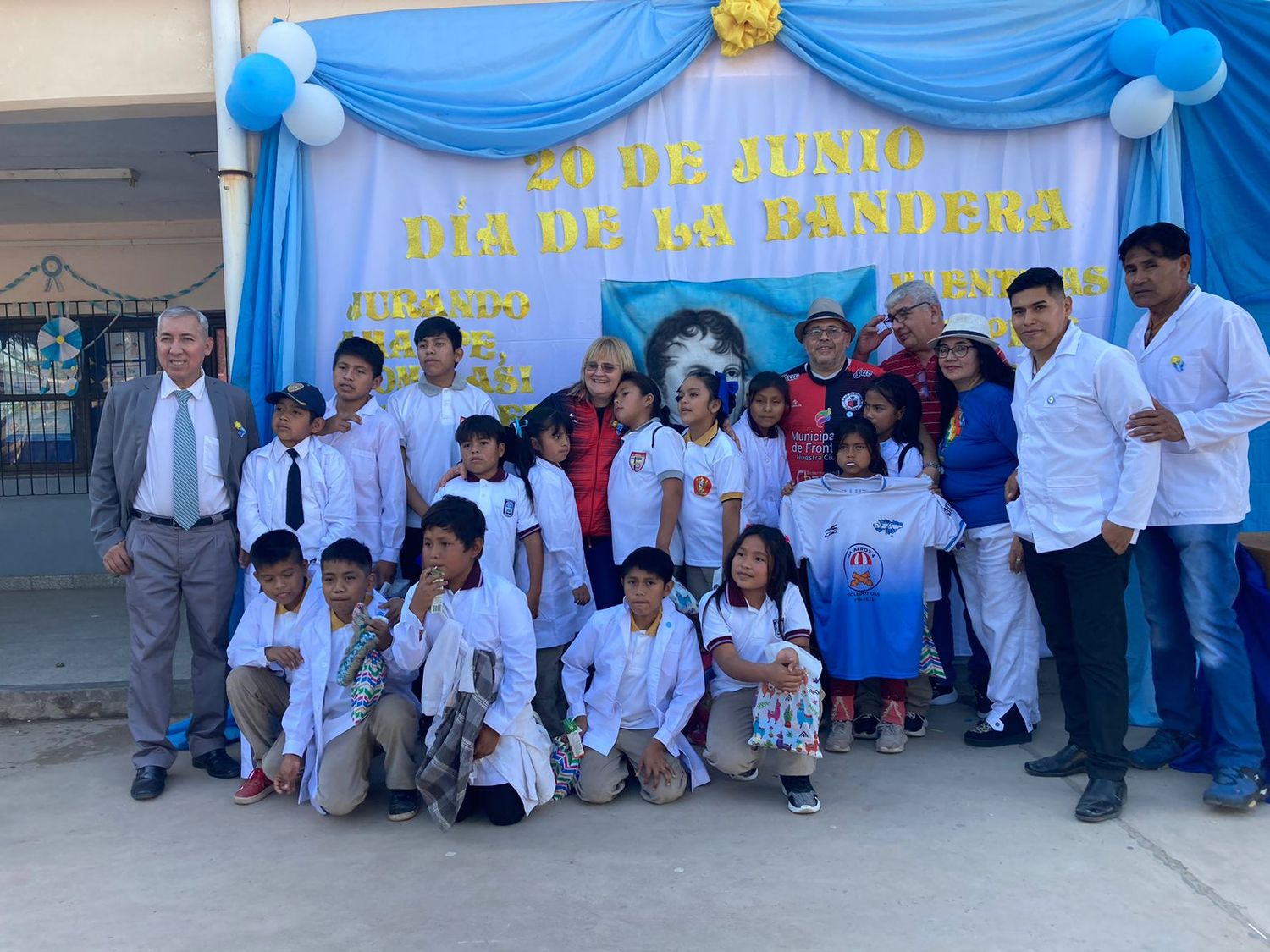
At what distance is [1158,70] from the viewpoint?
4242mm

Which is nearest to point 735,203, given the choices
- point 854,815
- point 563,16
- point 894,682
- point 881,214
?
point 881,214

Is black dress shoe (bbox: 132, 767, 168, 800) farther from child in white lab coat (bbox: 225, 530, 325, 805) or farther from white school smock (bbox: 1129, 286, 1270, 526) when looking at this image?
white school smock (bbox: 1129, 286, 1270, 526)

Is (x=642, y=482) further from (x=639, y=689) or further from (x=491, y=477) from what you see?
(x=639, y=689)

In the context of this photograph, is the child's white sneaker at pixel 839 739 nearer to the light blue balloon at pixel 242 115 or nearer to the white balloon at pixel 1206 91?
the white balloon at pixel 1206 91

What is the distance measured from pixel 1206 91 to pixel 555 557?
3.26m

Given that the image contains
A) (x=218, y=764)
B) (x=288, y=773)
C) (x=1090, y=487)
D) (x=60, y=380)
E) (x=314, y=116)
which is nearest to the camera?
(x=1090, y=487)

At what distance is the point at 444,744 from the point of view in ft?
10.8

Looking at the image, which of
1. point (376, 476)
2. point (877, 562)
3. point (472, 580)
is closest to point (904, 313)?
point (877, 562)

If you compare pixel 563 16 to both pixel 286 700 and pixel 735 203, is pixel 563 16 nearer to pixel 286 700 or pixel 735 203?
pixel 735 203

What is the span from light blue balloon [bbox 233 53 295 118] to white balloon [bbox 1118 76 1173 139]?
3.49 meters

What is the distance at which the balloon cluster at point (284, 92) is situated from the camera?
429 cm

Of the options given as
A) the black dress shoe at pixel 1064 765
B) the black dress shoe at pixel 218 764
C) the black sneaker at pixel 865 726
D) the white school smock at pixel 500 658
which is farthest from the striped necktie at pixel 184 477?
the black dress shoe at pixel 1064 765

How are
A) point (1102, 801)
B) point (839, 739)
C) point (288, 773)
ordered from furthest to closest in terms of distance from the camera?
point (839, 739) → point (288, 773) → point (1102, 801)

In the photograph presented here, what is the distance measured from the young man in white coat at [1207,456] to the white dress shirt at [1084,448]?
6.0 inches
